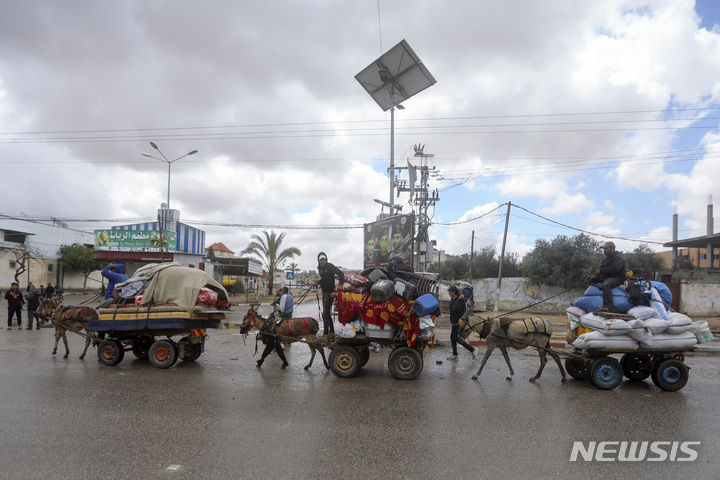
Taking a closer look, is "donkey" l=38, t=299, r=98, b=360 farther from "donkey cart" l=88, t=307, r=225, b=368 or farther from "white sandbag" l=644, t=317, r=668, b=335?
"white sandbag" l=644, t=317, r=668, b=335

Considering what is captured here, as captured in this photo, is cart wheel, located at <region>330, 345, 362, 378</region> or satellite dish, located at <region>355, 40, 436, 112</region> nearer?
cart wheel, located at <region>330, 345, 362, 378</region>

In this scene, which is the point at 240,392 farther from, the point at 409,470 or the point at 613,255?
the point at 613,255

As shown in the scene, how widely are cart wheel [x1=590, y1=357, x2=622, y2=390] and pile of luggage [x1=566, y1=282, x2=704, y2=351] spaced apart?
281 mm

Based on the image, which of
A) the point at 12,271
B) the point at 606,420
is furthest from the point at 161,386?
the point at 12,271

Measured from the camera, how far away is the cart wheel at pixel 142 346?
32.6 ft

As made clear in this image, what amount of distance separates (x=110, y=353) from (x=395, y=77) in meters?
17.3

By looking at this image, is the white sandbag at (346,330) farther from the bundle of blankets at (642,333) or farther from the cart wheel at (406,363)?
the bundle of blankets at (642,333)

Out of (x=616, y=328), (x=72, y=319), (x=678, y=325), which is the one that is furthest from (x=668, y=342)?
(x=72, y=319)

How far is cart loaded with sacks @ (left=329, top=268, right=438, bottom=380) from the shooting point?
8.28 metres

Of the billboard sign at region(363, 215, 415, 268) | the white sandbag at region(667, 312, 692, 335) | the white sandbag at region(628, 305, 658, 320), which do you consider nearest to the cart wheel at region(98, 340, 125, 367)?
the white sandbag at region(628, 305, 658, 320)

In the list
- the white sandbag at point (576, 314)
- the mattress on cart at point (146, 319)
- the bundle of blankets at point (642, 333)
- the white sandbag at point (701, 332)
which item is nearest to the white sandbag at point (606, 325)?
the bundle of blankets at point (642, 333)

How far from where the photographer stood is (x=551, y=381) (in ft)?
27.9

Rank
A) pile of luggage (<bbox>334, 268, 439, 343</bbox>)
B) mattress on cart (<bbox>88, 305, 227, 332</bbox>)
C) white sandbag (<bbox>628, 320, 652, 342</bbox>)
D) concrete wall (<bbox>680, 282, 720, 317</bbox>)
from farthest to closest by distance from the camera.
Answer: concrete wall (<bbox>680, 282, 720, 317</bbox>) → mattress on cart (<bbox>88, 305, 227, 332</bbox>) → pile of luggage (<bbox>334, 268, 439, 343</bbox>) → white sandbag (<bbox>628, 320, 652, 342</bbox>)

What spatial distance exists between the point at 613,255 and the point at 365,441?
582 centimetres
